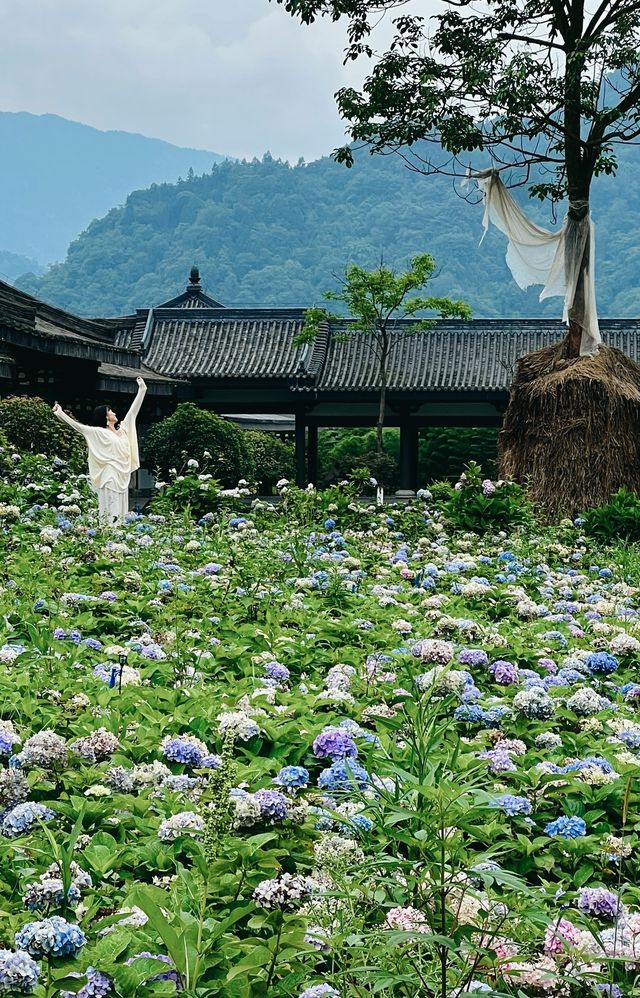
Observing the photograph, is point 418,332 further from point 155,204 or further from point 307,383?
point 155,204

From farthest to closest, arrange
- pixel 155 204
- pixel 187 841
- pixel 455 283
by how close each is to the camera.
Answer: pixel 155 204, pixel 455 283, pixel 187 841

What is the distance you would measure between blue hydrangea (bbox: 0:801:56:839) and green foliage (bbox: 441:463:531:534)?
18.7 feet

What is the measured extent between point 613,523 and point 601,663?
4.92 m

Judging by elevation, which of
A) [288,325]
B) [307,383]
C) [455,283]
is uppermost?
[455,283]

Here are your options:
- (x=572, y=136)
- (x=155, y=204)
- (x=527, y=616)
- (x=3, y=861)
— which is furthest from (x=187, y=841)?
(x=155, y=204)

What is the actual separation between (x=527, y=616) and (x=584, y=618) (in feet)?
0.87

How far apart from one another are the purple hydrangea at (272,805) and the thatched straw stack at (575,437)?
7958mm

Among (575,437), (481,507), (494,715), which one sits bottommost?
(494,715)

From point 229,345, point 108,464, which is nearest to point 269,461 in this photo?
point 229,345

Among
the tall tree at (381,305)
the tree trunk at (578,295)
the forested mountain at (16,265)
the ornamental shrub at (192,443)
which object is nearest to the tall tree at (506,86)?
the tree trunk at (578,295)

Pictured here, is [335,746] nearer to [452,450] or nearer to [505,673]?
[505,673]

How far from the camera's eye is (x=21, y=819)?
80.4 inches

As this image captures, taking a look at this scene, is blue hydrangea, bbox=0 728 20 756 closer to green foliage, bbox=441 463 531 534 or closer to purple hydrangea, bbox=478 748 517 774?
purple hydrangea, bbox=478 748 517 774

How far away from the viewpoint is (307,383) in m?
23.9
